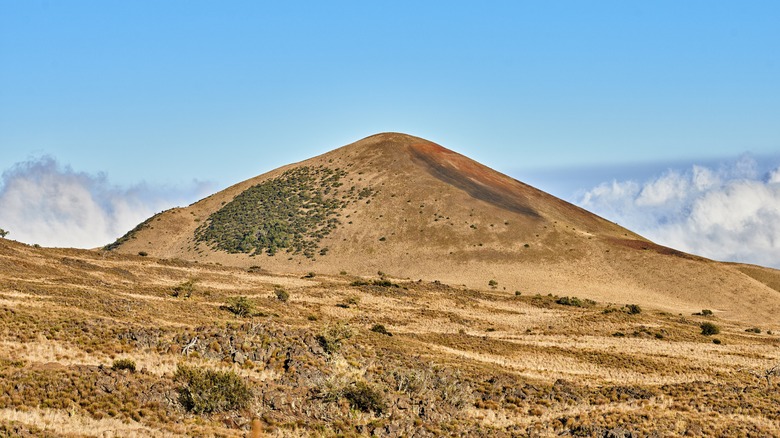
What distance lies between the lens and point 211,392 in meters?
25.0

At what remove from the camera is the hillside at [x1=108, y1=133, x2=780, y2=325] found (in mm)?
93250

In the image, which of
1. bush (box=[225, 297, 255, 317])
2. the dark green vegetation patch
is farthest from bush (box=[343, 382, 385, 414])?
the dark green vegetation patch

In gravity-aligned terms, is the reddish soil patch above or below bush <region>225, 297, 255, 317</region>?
above

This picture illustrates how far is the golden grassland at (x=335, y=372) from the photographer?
24.3 meters

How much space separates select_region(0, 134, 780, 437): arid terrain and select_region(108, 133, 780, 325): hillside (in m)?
0.41

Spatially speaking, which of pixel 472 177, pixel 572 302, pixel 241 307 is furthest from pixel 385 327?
pixel 472 177

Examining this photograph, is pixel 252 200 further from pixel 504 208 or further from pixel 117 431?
pixel 117 431

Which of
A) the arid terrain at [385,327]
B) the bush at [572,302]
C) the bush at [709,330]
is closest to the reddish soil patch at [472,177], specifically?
the arid terrain at [385,327]

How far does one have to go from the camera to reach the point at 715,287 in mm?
93875

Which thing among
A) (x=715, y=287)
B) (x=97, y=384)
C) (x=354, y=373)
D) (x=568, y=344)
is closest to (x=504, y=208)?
(x=715, y=287)

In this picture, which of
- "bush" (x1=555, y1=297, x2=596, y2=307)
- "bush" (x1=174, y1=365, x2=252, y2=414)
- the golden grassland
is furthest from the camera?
"bush" (x1=555, y1=297, x2=596, y2=307)

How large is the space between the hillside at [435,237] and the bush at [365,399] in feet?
205

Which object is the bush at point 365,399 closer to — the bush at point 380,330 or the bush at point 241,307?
the bush at point 380,330

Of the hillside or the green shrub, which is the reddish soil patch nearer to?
the hillside
